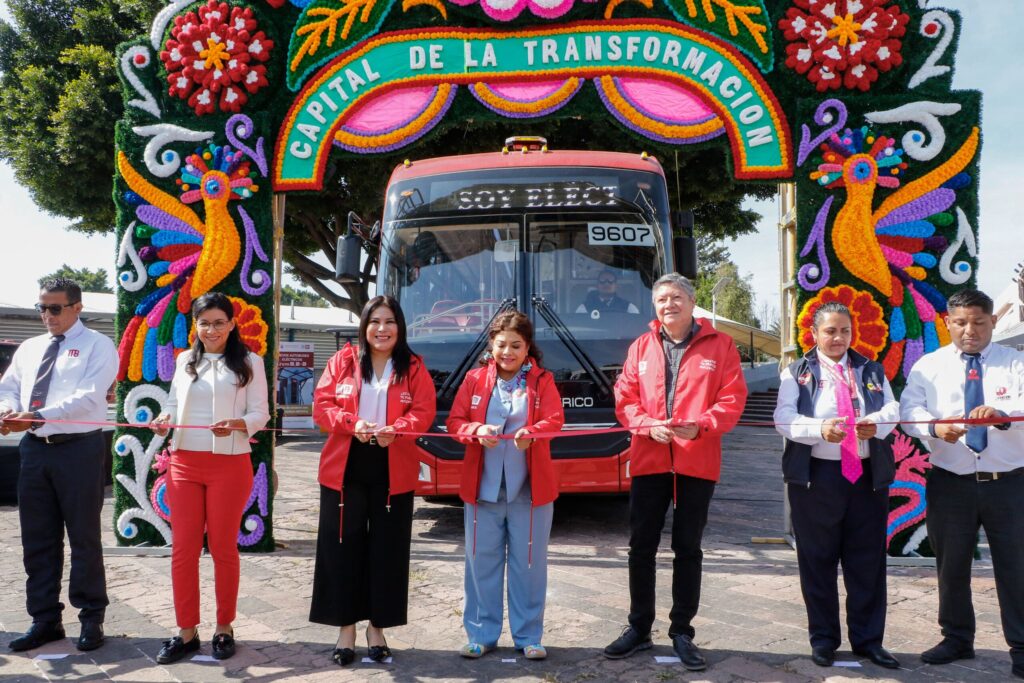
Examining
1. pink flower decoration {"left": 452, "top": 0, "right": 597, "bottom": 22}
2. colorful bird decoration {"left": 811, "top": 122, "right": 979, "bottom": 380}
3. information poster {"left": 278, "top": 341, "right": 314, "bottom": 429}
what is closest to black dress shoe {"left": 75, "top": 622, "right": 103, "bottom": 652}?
pink flower decoration {"left": 452, "top": 0, "right": 597, "bottom": 22}

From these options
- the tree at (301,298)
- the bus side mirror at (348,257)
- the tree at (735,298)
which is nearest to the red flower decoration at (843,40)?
the bus side mirror at (348,257)

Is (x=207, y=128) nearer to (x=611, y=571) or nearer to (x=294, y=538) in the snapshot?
(x=294, y=538)

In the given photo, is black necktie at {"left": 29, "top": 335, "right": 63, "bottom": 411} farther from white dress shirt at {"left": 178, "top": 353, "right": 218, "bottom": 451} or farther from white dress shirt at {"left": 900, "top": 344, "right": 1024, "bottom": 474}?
white dress shirt at {"left": 900, "top": 344, "right": 1024, "bottom": 474}

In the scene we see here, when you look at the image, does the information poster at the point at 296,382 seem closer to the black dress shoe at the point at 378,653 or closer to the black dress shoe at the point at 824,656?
the black dress shoe at the point at 378,653

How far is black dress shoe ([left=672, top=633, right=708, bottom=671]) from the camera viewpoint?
3.86 meters

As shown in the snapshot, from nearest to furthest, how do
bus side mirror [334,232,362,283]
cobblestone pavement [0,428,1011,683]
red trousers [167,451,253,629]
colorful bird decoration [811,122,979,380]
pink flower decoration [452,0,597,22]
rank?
cobblestone pavement [0,428,1011,683] → red trousers [167,451,253,629] → colorful bird decoration [811,122,979,380] → pink flower decoration [452,0,597,22] → bus side mirror [334,232,362,283]

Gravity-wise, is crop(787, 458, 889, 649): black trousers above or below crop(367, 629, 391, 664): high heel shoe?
above

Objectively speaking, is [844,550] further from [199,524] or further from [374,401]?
[199,524]

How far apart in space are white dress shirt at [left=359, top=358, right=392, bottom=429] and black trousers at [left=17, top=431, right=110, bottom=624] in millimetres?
1533

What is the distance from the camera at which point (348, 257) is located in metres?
6.95

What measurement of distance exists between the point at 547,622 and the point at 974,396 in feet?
8.24

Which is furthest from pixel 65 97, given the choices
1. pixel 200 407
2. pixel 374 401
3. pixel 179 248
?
pixel 374 401

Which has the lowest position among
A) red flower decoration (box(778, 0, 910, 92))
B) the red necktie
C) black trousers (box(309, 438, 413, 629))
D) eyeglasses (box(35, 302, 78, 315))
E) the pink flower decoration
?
black trousers (box(309, 438, 413, 629))

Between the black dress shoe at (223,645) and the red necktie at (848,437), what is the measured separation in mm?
3126
